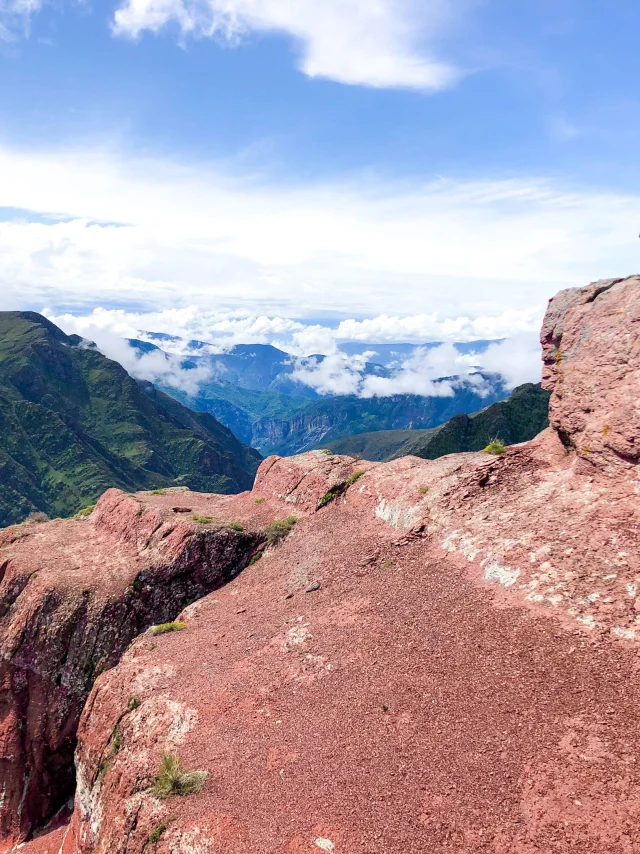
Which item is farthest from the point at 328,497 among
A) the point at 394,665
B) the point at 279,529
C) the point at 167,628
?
the point at 394,665

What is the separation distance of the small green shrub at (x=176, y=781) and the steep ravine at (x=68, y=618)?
15.1 m

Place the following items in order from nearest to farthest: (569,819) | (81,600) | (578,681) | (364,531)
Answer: (569,819) < (578,681) < (364,531) < (81,600)

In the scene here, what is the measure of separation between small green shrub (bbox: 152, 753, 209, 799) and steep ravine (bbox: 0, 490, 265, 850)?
15.1 m

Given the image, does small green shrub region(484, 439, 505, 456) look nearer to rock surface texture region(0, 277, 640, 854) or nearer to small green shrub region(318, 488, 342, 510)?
rock surface texture region(0, 277, 640, 854)

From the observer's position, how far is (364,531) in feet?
90.3

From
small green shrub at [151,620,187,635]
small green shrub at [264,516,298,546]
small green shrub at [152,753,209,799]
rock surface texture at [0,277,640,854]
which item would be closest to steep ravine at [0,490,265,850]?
rock surface texture at [0,277,640,854]

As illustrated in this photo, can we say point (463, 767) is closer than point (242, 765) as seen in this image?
Yes

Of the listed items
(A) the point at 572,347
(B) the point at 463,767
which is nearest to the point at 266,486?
(A) the point at 572,347

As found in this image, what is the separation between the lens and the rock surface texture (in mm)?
12141

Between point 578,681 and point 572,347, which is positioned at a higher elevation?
point 572,347

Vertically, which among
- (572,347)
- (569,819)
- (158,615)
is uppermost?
(572,347)

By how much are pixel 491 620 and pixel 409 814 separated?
691 cm

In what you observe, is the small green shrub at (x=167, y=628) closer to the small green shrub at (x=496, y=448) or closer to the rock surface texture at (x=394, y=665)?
the rock surface texture at (x=394, y=665)

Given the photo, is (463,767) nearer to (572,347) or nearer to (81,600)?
(572,347)
